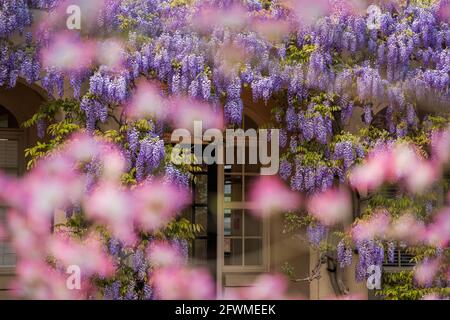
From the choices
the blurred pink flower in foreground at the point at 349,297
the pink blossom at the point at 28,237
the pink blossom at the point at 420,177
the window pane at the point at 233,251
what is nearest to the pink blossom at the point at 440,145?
the pink blossom at the point at 420,177

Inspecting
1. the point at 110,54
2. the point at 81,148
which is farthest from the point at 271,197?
the point at 110,54

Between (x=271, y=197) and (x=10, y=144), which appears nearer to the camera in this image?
(x=271, y=197)

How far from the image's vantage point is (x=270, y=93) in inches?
370

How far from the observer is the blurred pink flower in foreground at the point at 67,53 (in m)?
9.11

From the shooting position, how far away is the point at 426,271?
31.4ft

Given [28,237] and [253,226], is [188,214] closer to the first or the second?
[253,226]

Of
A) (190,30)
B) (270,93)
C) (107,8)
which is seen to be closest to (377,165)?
(270,93)

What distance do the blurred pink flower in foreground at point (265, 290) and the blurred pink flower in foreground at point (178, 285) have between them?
0.44 m

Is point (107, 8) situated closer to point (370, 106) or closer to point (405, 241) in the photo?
point (370, 106)

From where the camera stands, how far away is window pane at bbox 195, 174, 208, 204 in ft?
34.5

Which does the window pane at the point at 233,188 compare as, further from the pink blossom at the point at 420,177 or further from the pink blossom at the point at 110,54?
the pink blossom at the point at 110,54

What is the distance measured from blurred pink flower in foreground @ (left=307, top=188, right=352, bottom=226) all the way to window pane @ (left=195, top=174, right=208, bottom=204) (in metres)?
1.43

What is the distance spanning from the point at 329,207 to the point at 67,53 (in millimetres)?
2975

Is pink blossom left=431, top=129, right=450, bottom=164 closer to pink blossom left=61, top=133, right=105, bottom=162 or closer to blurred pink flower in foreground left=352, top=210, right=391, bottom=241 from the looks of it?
blurred pink flower in foreground left=352, top=210, right=391, bottom=241
